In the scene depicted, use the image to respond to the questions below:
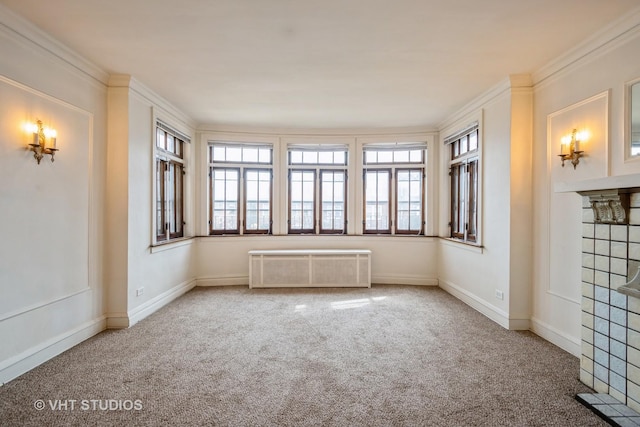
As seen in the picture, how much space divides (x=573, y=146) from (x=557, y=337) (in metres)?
1.90

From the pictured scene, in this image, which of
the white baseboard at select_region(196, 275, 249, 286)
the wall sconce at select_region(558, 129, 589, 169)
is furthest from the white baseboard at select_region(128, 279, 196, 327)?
the wall sconce at select_region(558, 129, 589, 169)

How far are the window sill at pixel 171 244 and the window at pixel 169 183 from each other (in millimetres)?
106

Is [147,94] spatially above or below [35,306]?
above

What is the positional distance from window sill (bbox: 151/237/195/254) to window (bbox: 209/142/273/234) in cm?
57

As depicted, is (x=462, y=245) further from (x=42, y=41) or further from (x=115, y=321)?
(x=42, y=41)

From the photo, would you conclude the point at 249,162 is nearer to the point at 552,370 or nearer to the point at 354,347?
the point at 354,347

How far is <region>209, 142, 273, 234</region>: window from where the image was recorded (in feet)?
20.3

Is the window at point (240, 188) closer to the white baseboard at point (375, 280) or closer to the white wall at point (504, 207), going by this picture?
the white baseboard at point (375, 280)

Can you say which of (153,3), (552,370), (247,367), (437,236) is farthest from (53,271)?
(437,236)

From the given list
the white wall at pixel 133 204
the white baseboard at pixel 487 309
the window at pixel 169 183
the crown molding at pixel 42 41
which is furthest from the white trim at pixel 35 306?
the white baseboard at pixel 487 309

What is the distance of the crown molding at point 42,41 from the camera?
268 centimetres

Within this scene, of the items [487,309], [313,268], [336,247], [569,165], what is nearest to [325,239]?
[336,247]

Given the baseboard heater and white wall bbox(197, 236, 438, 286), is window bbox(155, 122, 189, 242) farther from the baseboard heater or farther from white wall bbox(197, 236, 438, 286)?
the baseboard heater

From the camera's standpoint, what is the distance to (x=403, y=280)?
6.20m
